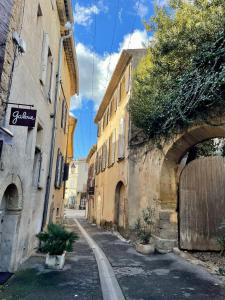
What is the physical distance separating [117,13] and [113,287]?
6.40m

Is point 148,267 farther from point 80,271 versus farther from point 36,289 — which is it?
point 36,289

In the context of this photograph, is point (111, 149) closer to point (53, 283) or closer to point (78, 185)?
point (53, 283)

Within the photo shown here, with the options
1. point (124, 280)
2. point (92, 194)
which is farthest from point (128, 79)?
point (92, 194)

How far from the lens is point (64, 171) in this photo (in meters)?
14.5

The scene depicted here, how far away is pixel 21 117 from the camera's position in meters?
4.75

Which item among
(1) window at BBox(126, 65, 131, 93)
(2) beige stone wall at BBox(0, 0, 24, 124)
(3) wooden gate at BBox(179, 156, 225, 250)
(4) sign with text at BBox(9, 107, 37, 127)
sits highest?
(1) window at BBox(126, 65, 131, 93)

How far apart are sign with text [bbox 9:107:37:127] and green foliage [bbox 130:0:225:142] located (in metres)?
3.92

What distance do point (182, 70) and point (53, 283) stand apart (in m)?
6.65

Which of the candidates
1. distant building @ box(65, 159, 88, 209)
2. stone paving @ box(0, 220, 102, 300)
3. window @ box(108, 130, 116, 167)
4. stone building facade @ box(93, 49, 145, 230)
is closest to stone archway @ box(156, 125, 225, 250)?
stone paving @ box(0, 220, 102, 300)

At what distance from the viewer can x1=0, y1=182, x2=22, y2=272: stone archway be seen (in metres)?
5.70

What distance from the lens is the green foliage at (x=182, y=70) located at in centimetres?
659

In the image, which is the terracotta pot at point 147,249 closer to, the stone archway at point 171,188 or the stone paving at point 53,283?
the stone archway at point 171,188

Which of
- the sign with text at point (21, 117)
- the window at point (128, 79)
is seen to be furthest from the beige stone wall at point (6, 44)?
the window at point (128, 79)

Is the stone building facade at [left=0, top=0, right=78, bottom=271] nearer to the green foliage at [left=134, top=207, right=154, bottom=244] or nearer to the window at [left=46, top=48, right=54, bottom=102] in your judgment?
the window at [left=46, top=48, right=54, bottom=102]
